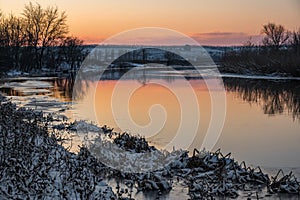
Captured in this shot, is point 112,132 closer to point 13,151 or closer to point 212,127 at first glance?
point 212,127

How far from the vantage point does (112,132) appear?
1254 cm

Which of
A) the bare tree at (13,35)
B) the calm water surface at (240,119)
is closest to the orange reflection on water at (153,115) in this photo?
the calm water surface at (240,119)

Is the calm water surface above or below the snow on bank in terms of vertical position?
below

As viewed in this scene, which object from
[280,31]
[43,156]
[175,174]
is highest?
[280,31]

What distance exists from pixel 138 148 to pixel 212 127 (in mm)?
4433

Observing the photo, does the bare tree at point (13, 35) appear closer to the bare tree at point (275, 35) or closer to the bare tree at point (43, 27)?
the bare tree at point (43, 27)

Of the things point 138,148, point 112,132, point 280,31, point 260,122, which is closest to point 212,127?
point 260,122

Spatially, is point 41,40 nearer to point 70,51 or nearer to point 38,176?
point 70,51

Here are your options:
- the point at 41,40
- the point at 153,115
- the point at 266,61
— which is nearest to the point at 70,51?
the point at 41,40

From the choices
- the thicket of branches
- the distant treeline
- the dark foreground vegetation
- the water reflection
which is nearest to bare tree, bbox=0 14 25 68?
the thicket of branches

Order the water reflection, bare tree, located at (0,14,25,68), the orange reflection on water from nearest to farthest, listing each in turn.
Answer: the orange reflection on water
the water reflection
bare tree, located at (0,14,25,68)

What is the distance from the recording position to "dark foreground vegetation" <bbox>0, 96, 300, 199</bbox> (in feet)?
19.6

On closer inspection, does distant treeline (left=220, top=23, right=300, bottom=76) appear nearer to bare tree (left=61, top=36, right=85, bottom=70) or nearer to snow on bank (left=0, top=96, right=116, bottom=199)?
bare tree (left=61, top=36, right=85, bottom=70)

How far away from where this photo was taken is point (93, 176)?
6746 millimetres
